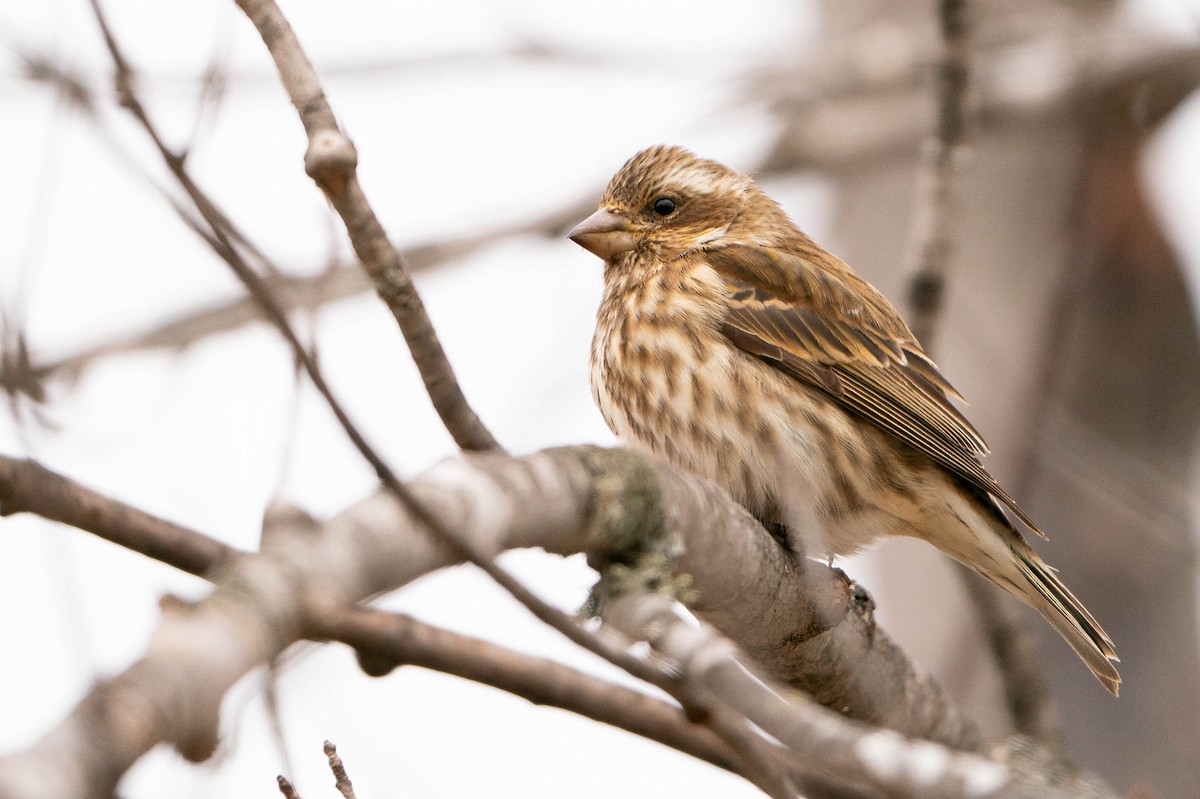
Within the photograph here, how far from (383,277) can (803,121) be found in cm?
501

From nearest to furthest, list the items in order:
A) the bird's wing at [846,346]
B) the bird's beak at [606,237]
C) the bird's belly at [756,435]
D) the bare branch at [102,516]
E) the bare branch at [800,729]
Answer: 1. the bare branch at [102,516]
2. the bare branch at [800,729]
3. the bird's belly at [756,435]
4. the bird's wing at [846,346]
5. the bird's beak at [606,237]

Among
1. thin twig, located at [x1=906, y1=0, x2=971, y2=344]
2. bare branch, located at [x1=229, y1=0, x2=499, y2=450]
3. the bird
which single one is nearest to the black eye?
the bird

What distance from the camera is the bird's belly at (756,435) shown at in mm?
4555

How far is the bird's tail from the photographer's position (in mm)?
4633

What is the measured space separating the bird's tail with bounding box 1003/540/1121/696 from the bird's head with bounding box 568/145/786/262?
1.76 m

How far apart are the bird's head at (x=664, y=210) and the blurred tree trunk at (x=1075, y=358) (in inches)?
55.2

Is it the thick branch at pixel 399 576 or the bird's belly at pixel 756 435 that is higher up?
the bird's belly at pixel 756 435

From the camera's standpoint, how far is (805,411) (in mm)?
4801

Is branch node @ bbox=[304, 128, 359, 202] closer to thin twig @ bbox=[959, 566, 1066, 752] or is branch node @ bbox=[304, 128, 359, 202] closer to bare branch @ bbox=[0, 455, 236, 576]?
bare branch @ bbox=[0, 455, 236, 576]

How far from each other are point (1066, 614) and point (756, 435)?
4.00 feet

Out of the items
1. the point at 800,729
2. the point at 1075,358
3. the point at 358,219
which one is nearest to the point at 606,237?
the point at 1075,358

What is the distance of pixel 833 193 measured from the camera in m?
7.76

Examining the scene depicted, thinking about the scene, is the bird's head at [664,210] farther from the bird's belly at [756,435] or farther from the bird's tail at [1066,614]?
the bird's tail at [1066,614]

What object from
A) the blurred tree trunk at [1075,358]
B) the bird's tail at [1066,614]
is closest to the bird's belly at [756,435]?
the bird's tail at [1066,614]
